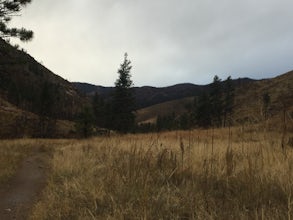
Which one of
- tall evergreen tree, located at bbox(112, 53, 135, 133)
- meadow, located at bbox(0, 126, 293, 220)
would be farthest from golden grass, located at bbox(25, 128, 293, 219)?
tall evergreen tree, located at bbox(112, 53, 135, 133)

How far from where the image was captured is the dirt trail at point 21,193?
654cm

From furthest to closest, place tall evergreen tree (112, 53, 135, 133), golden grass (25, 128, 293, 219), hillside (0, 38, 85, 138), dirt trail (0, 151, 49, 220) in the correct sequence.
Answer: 1. tall evergreen tree (112, 53, 135, 133)
2. hillside (0, 38, 85, 138)
3. dirt trail (0, 151, 49, 220)
4. golden grass (25, 128, 293, 219)

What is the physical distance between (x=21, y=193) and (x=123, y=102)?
4311cm

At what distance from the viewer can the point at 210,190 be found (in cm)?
482

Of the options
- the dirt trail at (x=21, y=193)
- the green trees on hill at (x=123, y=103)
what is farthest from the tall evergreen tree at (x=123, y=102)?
the dirt trail at (x=21, y=193)

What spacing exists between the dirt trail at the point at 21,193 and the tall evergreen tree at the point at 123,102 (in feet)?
126

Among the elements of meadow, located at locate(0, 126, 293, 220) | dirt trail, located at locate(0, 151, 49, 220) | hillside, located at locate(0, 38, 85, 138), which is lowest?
dirt trail, located at locate(0, 151, 49, 220)

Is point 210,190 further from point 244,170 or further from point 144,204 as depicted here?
point 144,204

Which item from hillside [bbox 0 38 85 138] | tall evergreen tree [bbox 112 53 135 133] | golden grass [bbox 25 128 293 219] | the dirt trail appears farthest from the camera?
tall evergreen tree [bbox 112 53 135 133]

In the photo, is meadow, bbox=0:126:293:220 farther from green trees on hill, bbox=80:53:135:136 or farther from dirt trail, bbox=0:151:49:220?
green trees on hill, bbox=80:53:135:136

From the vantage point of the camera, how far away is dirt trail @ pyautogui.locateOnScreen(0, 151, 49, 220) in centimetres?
654

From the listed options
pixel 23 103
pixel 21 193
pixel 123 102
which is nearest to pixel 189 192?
pixel 21 193

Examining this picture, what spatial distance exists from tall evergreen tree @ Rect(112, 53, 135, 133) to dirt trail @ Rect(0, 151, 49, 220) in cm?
3851

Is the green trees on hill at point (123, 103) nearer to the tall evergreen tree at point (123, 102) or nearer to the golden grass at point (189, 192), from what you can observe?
the tall evergreen tree at point (123, 102)
